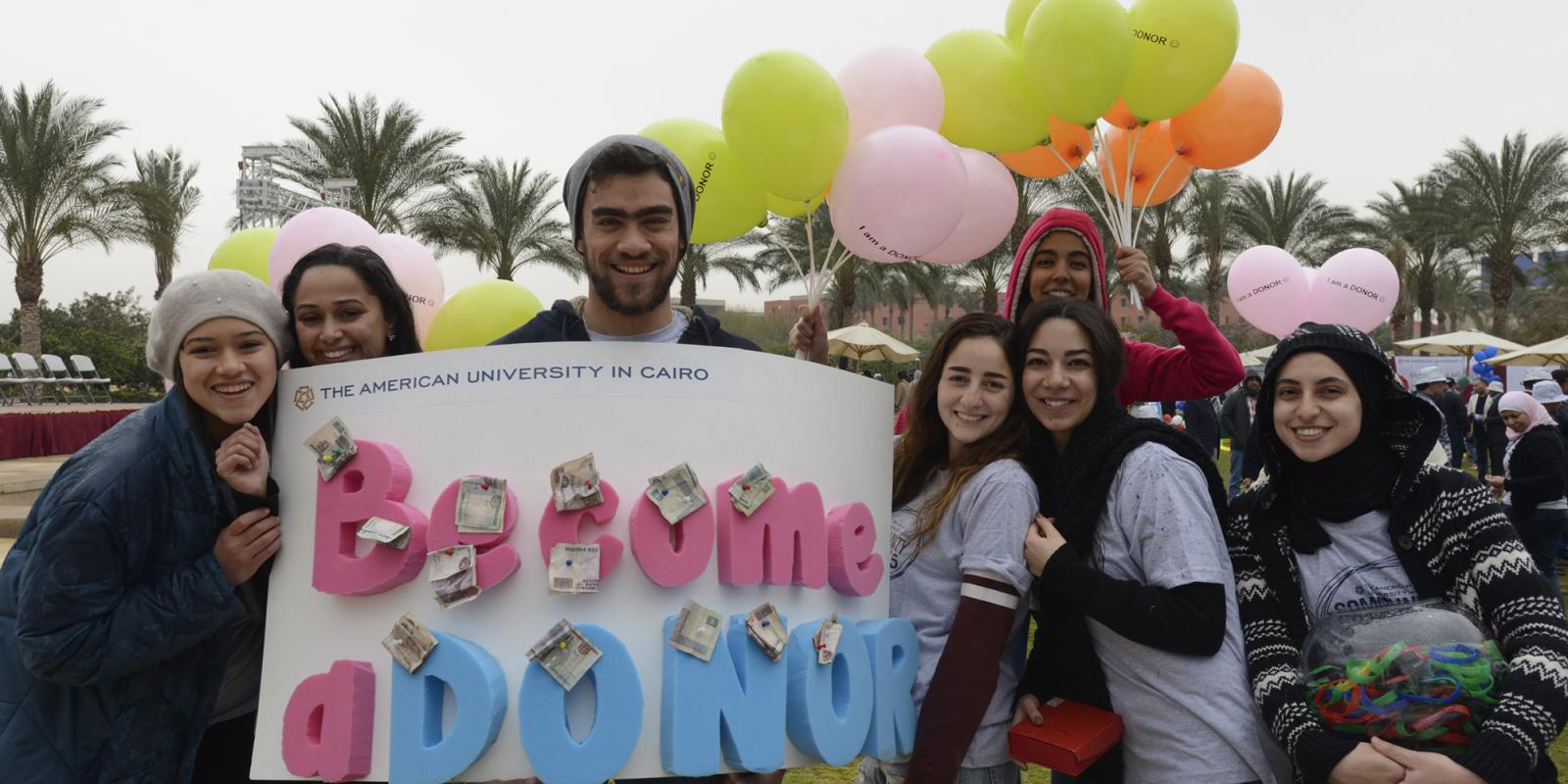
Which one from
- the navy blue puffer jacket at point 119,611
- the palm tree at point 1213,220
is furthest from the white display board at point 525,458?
the palm tree at point 1213,220

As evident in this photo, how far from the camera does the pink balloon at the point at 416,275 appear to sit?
12.7 ft

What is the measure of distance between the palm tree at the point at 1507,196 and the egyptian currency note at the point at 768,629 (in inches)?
1100

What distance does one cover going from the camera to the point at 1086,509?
2.28 meters

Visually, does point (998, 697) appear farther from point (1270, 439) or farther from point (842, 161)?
point (842, 161)

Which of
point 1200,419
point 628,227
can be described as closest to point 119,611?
point 628,227

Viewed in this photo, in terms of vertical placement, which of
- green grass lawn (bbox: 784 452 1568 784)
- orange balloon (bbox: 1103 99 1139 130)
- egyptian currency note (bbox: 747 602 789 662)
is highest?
orange balloon (bbox: 1103 99 1139 130)

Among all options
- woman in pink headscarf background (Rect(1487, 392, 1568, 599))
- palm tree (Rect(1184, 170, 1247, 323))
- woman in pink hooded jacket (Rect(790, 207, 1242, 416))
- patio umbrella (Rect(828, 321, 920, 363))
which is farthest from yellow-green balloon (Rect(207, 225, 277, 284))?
palm tree (Rect(1184, 170, 1247, 323))

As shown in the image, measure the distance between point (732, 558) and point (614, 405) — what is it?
406 millimetres

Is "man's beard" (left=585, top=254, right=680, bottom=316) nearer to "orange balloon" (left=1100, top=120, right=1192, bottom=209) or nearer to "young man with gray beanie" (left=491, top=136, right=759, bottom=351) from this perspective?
"young man with gray beanie" (left=491, top=136, right=759, bottom=351)

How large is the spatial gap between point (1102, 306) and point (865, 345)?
60.1 ft

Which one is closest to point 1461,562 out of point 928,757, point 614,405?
point 928,757

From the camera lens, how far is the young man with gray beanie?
2.34 m

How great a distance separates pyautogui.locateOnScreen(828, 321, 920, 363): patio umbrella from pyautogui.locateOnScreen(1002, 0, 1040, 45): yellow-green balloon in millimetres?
15913

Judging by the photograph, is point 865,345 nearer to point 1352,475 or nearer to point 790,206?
point 790,206
